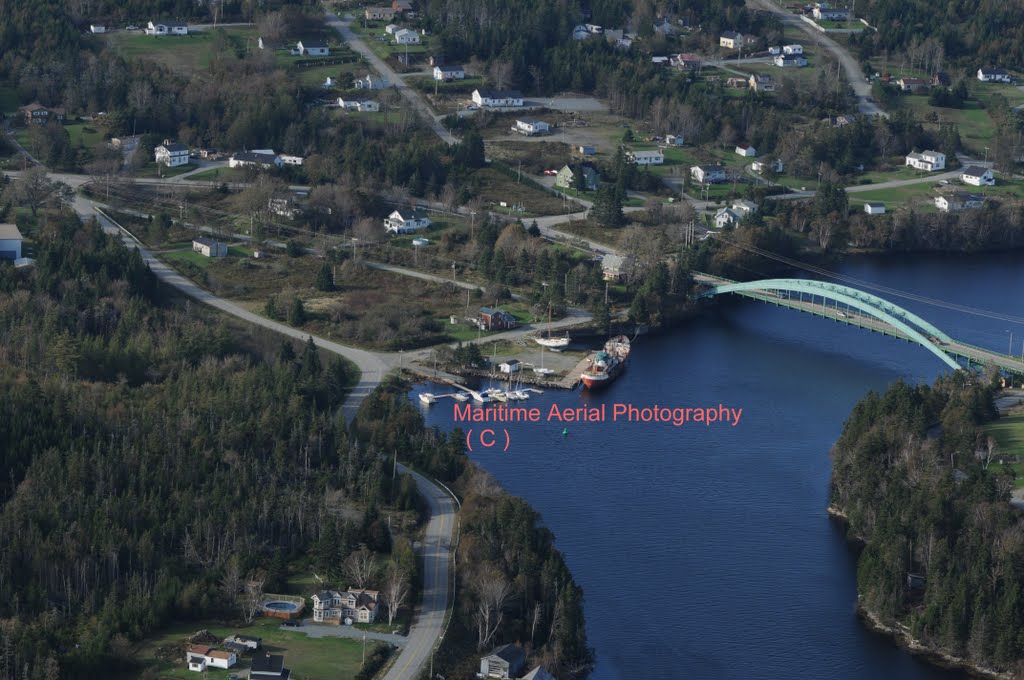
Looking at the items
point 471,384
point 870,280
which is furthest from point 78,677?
point 870,280

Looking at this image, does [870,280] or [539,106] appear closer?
[870,280]

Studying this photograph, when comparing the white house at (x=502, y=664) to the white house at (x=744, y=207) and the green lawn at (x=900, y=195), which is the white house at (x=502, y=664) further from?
the green lawn at (x=900, y=195)

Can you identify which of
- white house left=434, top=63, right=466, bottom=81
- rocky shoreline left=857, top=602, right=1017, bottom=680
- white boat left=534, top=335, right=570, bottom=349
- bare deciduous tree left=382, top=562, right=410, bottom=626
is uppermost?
white house left=434, top=63, right=466, bottom=81

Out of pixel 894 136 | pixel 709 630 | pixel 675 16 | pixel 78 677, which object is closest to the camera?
pixel 78 677

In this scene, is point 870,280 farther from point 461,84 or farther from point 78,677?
point 78,677

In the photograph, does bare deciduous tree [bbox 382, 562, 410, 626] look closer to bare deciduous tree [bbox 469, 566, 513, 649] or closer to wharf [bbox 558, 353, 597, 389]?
bare deciduous tree [bbox 469, 566, 513, 649]

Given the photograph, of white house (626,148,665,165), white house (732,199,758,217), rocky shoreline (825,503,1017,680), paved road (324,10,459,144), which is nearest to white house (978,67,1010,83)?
white house (626,148,665,165)
